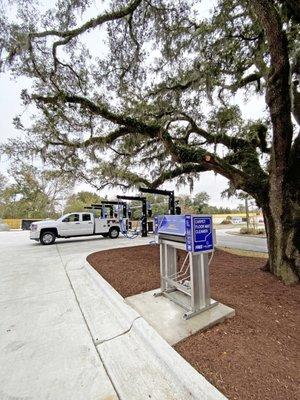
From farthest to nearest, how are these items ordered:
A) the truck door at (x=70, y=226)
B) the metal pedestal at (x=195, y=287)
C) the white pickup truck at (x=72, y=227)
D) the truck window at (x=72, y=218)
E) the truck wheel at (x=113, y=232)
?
the truck wheel at (x=113, y=232)
the truck window at (x=72, y=218)
the truck door at (x=70, y=226)
the white pickup truck at (x=72, y=227)
the metal pedestal at (x=195, y=287)

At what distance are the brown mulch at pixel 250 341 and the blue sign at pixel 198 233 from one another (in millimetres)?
995

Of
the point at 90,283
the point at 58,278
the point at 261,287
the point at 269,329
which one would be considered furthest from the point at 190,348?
the point at 58,278

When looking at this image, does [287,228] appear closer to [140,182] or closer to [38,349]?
[38,349]

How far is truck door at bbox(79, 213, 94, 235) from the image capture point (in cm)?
1520

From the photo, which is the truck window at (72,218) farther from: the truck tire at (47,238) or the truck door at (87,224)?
the truck tire at (47,238)

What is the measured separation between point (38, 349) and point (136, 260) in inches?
182

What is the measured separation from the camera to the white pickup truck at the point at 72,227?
44.2 feet

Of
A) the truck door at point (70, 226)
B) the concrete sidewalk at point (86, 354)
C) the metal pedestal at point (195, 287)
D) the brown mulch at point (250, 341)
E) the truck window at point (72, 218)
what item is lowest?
the concrete sidewalk at point (86, 354)

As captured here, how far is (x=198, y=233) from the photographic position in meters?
3.21

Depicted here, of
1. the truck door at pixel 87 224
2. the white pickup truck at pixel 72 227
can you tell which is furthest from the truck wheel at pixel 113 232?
the truck door at pixel 87 224

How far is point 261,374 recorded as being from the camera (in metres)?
2.17

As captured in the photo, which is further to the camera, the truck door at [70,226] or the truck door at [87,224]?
the truck door at [87,224]

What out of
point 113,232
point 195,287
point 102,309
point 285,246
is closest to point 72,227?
point 113,232

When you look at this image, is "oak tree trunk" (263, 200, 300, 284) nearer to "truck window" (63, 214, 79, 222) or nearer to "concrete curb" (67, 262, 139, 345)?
"concrete curb" (67, 262, 139, 345)
